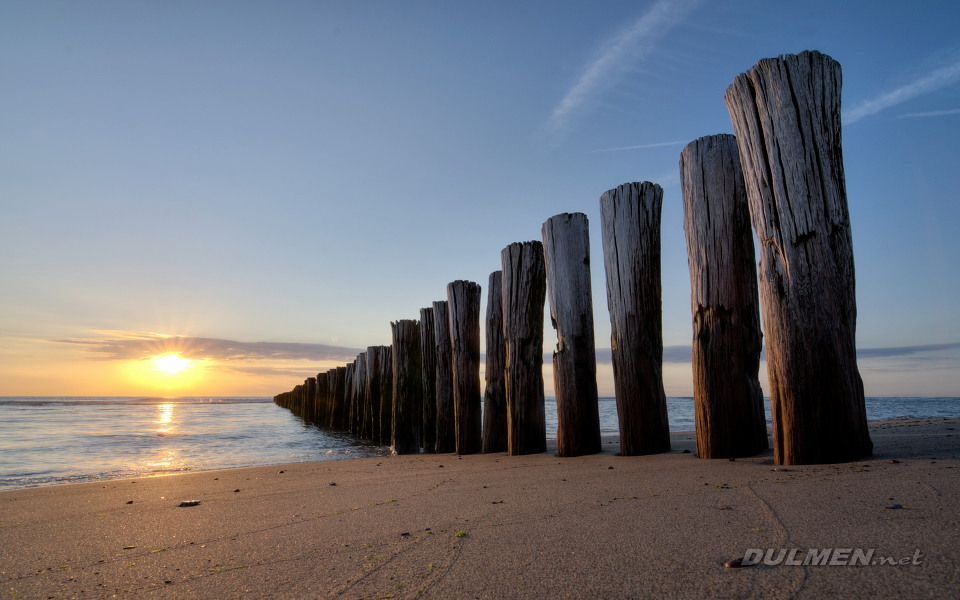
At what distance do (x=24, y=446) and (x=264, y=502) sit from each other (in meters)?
9.15

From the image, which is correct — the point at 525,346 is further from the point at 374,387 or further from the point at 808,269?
the point at 374,387

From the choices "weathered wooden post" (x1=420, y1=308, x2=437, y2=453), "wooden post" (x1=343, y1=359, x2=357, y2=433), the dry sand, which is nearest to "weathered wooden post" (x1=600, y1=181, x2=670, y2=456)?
the dry sand

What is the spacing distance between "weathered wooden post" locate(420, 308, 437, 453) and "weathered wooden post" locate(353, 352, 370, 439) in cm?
486

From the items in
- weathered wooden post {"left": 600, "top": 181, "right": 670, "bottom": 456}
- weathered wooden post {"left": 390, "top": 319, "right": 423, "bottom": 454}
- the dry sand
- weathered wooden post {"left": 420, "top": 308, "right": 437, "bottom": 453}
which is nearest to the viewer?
the dry sand

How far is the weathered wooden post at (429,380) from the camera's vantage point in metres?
7.27

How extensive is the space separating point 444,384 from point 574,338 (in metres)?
2.71

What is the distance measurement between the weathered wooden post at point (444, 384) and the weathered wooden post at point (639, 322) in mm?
3065

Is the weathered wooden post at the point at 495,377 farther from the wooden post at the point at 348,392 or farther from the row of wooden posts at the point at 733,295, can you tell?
the wooden post at the point at 348,392

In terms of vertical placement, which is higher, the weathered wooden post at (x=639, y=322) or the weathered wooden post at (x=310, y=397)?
the weathered wooden post at (x=639, y=322)

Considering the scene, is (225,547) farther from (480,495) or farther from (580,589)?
(580,589)

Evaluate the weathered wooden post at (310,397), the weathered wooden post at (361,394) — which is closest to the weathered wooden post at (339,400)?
the weathered wooden post at (361,394)

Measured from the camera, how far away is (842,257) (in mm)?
2883

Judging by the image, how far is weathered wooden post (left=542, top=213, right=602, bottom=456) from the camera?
4.68 metres

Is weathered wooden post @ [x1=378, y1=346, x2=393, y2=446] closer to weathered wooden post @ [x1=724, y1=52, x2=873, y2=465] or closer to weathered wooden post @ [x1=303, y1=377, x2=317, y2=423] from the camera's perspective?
weathered wooden post @ [x1=724, y1=52, x2=873, y2=465]
